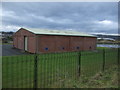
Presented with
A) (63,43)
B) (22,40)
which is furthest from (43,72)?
(22,40)

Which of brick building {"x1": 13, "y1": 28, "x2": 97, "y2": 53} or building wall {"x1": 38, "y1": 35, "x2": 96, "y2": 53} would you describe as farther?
building wall {"x1": 38, "y1": 35, "x2": 96, "y2": 53}

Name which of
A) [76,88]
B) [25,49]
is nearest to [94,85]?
[76,88]

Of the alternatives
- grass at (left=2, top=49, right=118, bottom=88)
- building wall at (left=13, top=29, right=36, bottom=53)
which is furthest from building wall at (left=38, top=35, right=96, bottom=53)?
grass at (left=2, top=49, right=118, bottom=88)

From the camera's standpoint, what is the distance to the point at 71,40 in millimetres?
20812

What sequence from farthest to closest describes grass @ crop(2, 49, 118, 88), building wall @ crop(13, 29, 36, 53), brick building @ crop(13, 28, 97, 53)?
building wall @ crop(13, 29, 36, 53) → brick building @ crop(13, 28, 97, 53) → grass @ crop(2, 49, 118, 88)

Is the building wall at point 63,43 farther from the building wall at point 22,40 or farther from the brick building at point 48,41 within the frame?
the building wall at point 22,40

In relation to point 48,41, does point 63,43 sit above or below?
below

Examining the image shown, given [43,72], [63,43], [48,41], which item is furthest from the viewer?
[63,43]

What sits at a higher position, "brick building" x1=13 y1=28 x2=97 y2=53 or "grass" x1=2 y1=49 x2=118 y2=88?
"brick building" x1=13 y1=28 x2=97 y2=53

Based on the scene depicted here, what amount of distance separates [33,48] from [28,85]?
13153 millimetres

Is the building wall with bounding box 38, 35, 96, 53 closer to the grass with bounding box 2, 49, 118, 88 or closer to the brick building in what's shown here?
the brick building

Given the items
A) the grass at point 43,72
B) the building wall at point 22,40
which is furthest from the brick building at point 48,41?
the grass at point 43,72

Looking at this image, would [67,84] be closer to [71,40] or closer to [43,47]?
[43,47]

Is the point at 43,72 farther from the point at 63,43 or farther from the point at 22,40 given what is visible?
the point at 22,40
